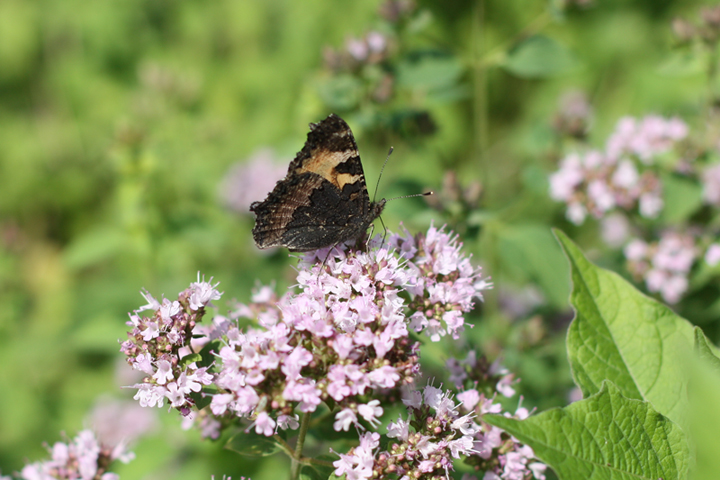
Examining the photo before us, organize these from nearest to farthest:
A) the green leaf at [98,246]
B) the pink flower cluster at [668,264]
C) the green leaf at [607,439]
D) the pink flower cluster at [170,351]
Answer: the green leaf at [607,439] → the pink flower cluster at [170,351] → the pink flower cluster at [668,264] → the green leaf at [98,246]

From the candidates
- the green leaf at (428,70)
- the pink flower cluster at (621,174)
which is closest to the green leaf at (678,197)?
the pink flower cluster at (621,174)

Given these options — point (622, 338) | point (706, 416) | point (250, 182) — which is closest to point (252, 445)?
point (622, 338)

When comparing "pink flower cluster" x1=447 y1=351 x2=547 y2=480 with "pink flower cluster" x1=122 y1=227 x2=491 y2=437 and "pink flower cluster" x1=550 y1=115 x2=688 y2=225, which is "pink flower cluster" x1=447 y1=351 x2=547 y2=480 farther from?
"pink flower cluster" x1=550 y1=115 x2=688 y2=225

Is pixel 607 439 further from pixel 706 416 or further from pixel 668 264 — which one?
pixel 668 264

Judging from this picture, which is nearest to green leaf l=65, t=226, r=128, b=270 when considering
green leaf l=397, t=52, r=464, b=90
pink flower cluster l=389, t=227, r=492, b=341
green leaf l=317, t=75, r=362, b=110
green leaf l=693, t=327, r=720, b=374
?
green leaf l=317, t=75, r=362, b=110

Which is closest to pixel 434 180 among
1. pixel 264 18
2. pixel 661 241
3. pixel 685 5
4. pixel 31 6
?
pixel 661 241

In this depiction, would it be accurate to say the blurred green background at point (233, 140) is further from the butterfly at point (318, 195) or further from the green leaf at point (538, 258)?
the butterfly at point (318, 195)
